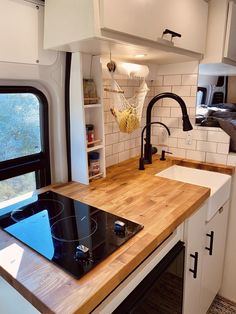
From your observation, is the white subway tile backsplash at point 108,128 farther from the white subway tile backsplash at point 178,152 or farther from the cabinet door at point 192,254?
the cabinet door at point 192,254

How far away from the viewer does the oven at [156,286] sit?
772 mm

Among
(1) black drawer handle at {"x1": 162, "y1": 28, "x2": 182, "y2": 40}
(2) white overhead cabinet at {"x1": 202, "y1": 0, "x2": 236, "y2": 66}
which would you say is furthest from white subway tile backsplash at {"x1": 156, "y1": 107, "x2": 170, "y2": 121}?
(1) black drawer handle at {"x1": 162, "y1": 28, "x2": 182, "y2": 40}

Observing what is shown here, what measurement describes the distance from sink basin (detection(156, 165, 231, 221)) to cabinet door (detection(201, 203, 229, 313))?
8 centimetres

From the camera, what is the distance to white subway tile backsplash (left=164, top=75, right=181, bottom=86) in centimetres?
175

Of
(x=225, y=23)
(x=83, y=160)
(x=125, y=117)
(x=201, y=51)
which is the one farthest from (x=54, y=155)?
(x=225, y=23)

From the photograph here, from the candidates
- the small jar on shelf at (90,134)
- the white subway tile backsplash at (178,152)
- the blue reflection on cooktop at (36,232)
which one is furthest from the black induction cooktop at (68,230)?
the white subway tile backsplash at (178,152)

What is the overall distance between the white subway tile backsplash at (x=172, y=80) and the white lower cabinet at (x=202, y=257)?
2.89 ft

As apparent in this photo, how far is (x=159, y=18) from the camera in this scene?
3.71 ft

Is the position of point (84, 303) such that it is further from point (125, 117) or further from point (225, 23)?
point (225, 23)

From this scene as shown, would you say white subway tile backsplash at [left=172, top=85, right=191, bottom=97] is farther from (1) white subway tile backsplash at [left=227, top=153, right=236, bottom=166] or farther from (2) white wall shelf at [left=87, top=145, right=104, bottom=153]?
(2) white wall shelf at [left=87, top=145, right=104, bottom=153]

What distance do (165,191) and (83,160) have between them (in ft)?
1.46

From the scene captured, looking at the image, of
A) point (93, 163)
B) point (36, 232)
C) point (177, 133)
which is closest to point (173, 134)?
point (177, 133)

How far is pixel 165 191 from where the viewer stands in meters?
1.27

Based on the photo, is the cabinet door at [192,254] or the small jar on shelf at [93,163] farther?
the small jar on shelf at [93,163]
